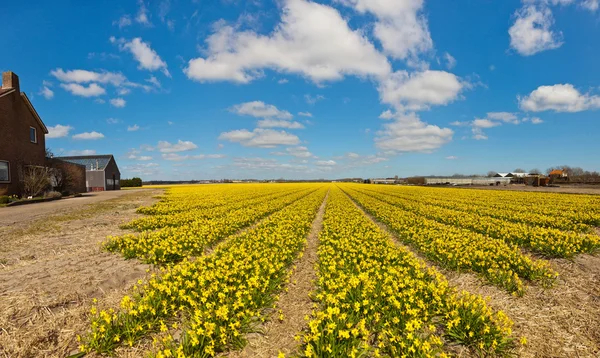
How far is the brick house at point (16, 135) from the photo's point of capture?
31359 millimetres

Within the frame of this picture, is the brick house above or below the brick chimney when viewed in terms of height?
below

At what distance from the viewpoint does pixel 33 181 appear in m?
33.2

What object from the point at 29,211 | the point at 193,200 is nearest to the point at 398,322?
the point at 29,211

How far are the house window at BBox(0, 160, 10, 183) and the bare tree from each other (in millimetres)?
1849

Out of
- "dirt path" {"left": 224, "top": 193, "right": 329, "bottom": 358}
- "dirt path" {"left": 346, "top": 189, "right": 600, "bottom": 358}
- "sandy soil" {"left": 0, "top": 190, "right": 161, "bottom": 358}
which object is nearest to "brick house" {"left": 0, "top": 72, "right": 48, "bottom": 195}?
"sandy soil" {"left": 0, "top": 190, "right": 161, "bottom": 358}

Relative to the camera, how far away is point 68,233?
45.9ft

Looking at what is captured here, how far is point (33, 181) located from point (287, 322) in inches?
1614

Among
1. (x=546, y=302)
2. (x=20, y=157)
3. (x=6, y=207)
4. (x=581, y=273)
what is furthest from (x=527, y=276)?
(x=20, y=157)

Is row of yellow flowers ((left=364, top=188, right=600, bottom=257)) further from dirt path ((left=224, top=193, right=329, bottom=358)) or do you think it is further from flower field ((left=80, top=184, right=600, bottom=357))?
dirt path ((left=224, top=193, right=329, bottom=358))

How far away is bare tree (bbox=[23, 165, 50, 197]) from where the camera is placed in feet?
109

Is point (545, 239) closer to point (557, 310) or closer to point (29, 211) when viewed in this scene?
point (557, 310)

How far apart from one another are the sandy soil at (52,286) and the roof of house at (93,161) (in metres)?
63.4

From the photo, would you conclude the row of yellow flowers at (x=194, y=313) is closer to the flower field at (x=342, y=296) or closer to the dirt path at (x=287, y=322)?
the flower field at (x=342, y=296)

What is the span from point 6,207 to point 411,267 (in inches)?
1407
